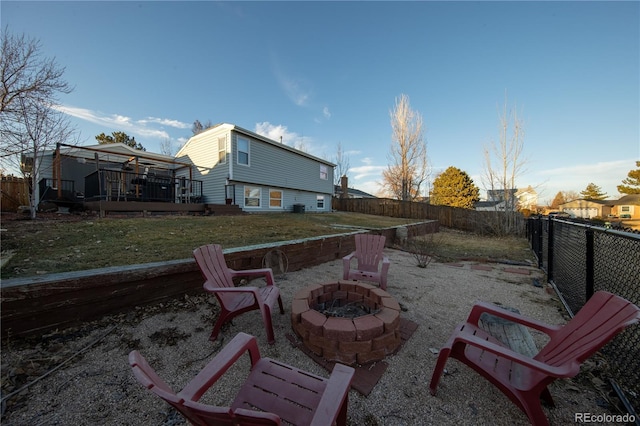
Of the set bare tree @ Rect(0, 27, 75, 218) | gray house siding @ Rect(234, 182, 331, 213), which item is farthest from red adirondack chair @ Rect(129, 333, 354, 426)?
gray house siding @ Rect(234, 182, 331, 213)

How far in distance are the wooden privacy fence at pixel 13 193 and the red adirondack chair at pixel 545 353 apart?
15.2 meters

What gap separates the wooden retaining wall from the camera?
7.06ft

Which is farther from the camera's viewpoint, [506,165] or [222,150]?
[506,165]

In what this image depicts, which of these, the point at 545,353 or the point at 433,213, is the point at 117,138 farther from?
the point at 545,353

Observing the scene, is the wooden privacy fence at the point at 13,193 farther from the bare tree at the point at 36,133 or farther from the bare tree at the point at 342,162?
the bare tree at the point at 342,162

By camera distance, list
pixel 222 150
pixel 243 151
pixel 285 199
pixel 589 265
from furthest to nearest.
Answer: pixel 285 199 < pixel 243 151 < pixel 222 150 < pixel 589 265

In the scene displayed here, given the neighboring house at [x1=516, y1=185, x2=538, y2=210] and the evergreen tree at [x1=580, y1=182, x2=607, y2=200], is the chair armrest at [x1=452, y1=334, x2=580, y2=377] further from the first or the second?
the evergreen tree at [x1=580, y1=182, x2=607, y2=200]

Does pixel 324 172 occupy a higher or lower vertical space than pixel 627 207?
higher

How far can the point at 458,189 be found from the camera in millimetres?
22016

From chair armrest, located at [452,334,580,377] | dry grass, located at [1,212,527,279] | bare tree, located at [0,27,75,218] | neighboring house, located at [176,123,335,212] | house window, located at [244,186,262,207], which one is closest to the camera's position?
chair armrest, located at [452,334,580,377]

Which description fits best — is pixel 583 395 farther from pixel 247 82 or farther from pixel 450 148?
pixel 450 148

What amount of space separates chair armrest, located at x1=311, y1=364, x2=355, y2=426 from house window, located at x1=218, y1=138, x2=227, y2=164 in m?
12.0

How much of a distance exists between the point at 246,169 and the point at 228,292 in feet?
35.2

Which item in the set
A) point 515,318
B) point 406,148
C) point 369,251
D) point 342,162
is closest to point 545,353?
point 515,318
